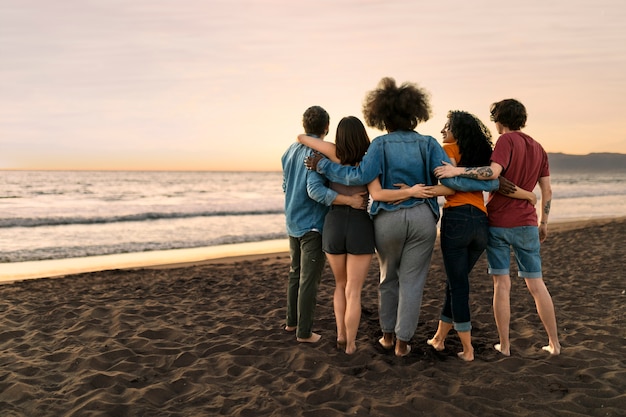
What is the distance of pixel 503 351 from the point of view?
4133 millimetres

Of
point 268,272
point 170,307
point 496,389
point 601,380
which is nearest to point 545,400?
point 496,389

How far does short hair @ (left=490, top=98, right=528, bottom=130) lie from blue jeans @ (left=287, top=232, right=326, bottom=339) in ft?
5.61

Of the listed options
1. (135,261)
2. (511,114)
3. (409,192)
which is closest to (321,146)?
(409,192)

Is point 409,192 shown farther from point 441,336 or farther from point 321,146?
point 441,336

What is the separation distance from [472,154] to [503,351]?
5.49 ft

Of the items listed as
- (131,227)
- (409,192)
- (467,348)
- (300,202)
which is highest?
(409,192)

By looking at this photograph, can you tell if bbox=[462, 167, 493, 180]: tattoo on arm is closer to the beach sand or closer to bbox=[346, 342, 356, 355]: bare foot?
the beach sand

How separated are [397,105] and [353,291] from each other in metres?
1.47

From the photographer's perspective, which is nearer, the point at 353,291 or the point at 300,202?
→ the point at 353,291

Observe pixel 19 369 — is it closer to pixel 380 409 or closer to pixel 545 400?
pixel 380 409

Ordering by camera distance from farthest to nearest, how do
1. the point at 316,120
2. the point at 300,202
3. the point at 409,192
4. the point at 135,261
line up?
the point at 135,261, the point at 300,202, the point at 316,120, the point at 409,192

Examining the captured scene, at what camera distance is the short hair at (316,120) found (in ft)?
13.3

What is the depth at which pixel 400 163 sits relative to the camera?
3684mm

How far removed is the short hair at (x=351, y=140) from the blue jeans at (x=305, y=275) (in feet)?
2.36
